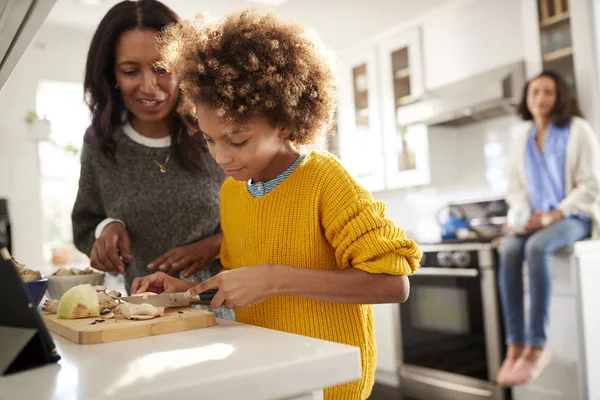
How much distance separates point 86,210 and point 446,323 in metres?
2.36

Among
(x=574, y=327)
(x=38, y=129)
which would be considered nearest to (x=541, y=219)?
(x=574, y=327)

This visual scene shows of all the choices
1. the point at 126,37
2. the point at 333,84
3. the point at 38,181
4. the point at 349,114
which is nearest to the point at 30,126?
the point at 38,181

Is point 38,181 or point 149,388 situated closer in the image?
point 149,388

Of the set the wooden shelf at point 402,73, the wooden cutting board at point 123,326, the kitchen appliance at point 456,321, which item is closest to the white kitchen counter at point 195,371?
the wooden cutting board at point 123,326

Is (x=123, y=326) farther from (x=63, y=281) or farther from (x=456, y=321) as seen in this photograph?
(x=456, y=321)

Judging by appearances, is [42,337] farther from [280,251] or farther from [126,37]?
[126,37]

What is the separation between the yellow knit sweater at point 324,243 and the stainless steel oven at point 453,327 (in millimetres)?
2162

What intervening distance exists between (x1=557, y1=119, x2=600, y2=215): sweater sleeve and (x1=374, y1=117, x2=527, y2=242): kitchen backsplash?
0.71 m

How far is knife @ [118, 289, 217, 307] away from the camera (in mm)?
869

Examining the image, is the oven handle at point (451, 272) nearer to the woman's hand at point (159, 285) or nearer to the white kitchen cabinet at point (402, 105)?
the white kitchen cabinet at point (402, 105)

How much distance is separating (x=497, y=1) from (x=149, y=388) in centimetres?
332

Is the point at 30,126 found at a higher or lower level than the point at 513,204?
higher

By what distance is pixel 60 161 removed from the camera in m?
4.32

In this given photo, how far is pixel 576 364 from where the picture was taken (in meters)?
2.56
